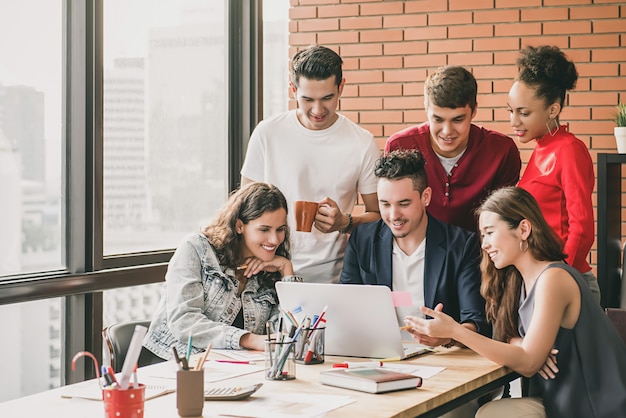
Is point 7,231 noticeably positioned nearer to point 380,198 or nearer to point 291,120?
point 291,120

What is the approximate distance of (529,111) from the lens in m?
3.39

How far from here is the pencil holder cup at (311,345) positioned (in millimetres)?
2713

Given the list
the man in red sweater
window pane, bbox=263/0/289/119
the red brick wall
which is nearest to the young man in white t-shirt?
the man in red sweater

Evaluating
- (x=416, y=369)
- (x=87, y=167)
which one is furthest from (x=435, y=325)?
(x=87, y=167)

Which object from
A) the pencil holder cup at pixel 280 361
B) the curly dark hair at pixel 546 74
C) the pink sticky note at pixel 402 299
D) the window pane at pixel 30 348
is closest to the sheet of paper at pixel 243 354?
the pencil holder cup at pixel 280 361

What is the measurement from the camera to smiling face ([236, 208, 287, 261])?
3.18 meters

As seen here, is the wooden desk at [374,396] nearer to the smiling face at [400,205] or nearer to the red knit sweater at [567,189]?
the smiling face at [400,205]

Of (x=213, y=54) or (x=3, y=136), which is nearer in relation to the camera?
(x=3, y=136)

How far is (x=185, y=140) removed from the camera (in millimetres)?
4871

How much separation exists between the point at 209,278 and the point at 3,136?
3.96 feet

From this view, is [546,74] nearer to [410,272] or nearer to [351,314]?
[410,272]

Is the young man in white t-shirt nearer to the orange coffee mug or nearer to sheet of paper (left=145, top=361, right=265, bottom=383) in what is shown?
the orange coffee mug

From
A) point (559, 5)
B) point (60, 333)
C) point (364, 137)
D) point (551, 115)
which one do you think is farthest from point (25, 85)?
point (559, 5)

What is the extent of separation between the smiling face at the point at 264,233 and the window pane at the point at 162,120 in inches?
47.6
